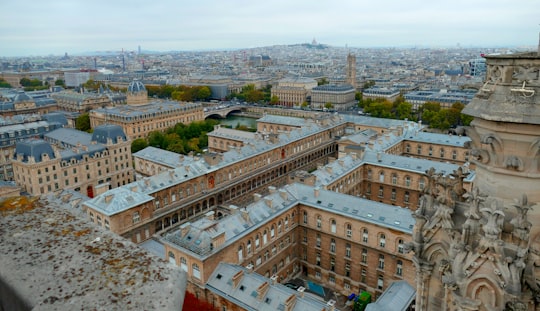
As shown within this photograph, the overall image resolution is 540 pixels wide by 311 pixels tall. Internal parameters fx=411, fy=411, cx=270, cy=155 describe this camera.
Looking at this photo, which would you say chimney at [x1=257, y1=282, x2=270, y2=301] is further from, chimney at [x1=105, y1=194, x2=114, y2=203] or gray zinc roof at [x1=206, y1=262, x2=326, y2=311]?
chimney at [x1=105, y1=194, x2=114, y2=203]

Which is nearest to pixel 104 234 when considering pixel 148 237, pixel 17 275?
pixel 17 275

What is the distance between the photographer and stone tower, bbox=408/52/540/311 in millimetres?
8672

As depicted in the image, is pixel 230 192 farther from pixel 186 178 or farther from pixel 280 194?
pixel 280 194

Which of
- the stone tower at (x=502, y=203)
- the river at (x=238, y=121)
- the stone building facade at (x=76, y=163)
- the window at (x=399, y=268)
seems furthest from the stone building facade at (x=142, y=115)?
the stone tower at (x=502, y=203)

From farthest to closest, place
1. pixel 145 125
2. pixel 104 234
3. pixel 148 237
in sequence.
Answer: pixel 145 125 < pixel 148 237 < pixel 104 234

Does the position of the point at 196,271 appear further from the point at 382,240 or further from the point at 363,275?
the point at 382,240

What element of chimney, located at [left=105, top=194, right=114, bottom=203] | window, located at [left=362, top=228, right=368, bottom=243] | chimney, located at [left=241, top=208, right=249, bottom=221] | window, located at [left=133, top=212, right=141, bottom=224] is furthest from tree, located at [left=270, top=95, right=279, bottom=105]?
chimney, located at [left=241, top=208, right=249, bottom=221]

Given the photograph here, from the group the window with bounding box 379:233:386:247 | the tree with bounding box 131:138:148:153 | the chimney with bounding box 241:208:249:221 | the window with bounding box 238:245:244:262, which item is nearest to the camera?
the window with bounding box 238:245:244:262

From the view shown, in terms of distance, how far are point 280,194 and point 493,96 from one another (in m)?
36.4

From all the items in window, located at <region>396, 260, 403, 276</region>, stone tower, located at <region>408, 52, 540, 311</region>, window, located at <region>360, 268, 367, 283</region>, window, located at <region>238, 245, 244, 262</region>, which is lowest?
window, located at <region>360, 268, 367, 283</region>

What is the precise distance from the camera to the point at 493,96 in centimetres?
926

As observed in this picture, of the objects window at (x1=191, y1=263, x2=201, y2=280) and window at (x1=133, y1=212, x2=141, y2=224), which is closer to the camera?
window at (x1=191, y1=263, x2=201, y2=280)

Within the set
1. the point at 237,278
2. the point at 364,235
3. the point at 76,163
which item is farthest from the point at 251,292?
the point at 76,163

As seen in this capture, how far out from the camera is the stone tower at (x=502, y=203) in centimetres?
867
